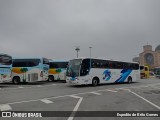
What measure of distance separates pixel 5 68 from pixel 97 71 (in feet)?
29.3

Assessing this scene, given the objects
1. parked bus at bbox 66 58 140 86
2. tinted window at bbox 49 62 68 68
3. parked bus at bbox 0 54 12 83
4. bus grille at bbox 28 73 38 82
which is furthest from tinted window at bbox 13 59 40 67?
parked bus at bbox 66 58 140 86

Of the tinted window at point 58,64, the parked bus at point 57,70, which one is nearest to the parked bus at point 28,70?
the parked bus at point 57,70

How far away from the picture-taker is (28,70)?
2412cm

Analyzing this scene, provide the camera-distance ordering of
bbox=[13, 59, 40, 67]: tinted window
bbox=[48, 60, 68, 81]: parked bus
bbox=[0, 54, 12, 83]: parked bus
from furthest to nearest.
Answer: bbox=[48, 60, 68, 81]: parked bus → bbox=[13, 59, 40, 67]: tinted window → bbox=[0, 54, 12, 83]: parked bus

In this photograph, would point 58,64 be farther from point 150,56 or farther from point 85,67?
point 150,56

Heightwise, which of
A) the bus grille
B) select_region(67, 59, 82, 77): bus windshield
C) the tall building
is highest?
the tall building

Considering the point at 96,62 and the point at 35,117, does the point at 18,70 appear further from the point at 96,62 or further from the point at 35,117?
the point at 35,117

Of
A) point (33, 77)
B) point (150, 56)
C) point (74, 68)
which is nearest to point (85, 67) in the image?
point (74, 68)

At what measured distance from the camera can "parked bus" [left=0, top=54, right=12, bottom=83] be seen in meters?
19.2

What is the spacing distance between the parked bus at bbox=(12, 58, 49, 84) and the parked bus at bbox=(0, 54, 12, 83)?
3912 mm

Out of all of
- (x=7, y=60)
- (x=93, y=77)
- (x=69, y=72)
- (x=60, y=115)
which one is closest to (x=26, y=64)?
(x=7, y=60)

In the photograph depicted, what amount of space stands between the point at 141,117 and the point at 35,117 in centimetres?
362

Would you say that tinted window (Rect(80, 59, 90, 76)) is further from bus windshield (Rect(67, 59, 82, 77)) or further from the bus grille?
the bus grille

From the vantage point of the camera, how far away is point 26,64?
24.4 metres
